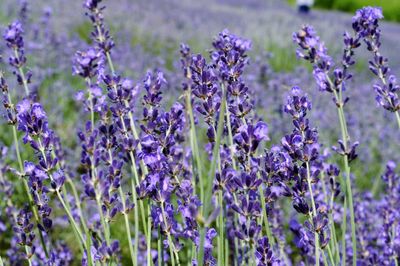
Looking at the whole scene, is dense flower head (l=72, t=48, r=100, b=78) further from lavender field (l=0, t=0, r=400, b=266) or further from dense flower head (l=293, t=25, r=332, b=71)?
dense flower head (l=293, t=25, r=332, b=71)

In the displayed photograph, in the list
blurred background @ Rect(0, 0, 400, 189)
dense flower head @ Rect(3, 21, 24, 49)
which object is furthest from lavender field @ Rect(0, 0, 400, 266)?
blurred background @ Rect(0, 0, 400, 189)

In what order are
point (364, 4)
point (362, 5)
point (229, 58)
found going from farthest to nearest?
point (364, 4)
point (362, 5)
point (229, 58)

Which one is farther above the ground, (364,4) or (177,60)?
(364,4)

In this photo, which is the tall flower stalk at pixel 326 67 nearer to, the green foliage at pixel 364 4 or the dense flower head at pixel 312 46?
the dense flower head at pixel 312 46

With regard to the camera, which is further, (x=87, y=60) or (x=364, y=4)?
(x=364, y=4)

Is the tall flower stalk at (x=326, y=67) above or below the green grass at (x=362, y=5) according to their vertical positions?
below

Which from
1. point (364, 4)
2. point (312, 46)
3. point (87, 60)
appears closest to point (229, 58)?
point (312, 46)

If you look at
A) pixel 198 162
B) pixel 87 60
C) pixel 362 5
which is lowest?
pixel 198 162

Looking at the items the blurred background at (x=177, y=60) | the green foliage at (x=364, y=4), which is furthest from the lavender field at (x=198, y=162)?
the green foliage at (x=364, y=4)

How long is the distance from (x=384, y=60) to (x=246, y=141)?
0.64 meters

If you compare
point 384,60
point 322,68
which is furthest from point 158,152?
point 384,60

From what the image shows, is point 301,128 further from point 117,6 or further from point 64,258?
point 117,6

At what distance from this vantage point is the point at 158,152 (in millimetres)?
1237

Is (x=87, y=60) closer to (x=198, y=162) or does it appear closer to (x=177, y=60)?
(x=198, y=162)
